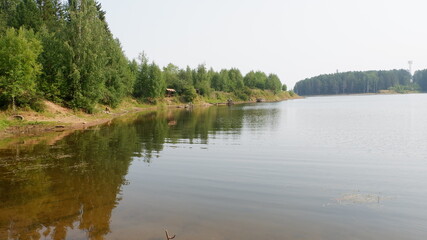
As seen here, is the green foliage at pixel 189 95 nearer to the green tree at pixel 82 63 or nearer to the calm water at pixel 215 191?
the green tree at pixel 82 63

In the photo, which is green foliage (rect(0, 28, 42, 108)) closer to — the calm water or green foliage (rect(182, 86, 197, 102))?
the calm water

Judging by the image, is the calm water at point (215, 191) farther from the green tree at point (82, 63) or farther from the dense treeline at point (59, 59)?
the green tree at point (82, 63)

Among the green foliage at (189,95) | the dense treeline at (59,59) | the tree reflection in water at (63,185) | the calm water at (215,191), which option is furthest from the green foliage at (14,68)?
the green foliage at (189,95)

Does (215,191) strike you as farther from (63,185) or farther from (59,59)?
(59,59)

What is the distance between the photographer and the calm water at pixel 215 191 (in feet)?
30.3

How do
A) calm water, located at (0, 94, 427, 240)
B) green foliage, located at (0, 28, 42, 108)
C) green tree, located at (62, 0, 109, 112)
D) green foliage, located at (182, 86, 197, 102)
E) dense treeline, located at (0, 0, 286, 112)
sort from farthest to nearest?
green foliage, located at (182, 86, 197, 102)
green tree, located at (62, 0, 109, 112)
dense treeline, located at (0, 0, 286, 112)
green foliage, located at (0, 28, 42, 108)
calm water, located at (0, 94, 427, 240)

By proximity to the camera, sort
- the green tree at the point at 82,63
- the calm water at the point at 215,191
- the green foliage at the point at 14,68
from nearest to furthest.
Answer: the calm water at the point at 215,191
the green foliage at the point at 14,68
the green tree at the point at 82,63

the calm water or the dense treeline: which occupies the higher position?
the dense treeline

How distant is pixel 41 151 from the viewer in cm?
2211

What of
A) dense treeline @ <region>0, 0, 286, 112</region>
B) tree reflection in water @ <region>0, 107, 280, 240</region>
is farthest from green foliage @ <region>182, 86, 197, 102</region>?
tree reflection in water @ <region>0, 107, 280, 240</region>

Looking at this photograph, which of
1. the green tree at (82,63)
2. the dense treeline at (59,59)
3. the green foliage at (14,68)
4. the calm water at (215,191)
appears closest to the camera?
the calm water at (215,191)

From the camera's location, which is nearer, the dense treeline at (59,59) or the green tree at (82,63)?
the dense treeline at (59,59)

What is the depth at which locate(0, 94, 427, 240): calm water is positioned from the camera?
9.24 meters

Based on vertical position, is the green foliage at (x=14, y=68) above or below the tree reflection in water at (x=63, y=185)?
above
